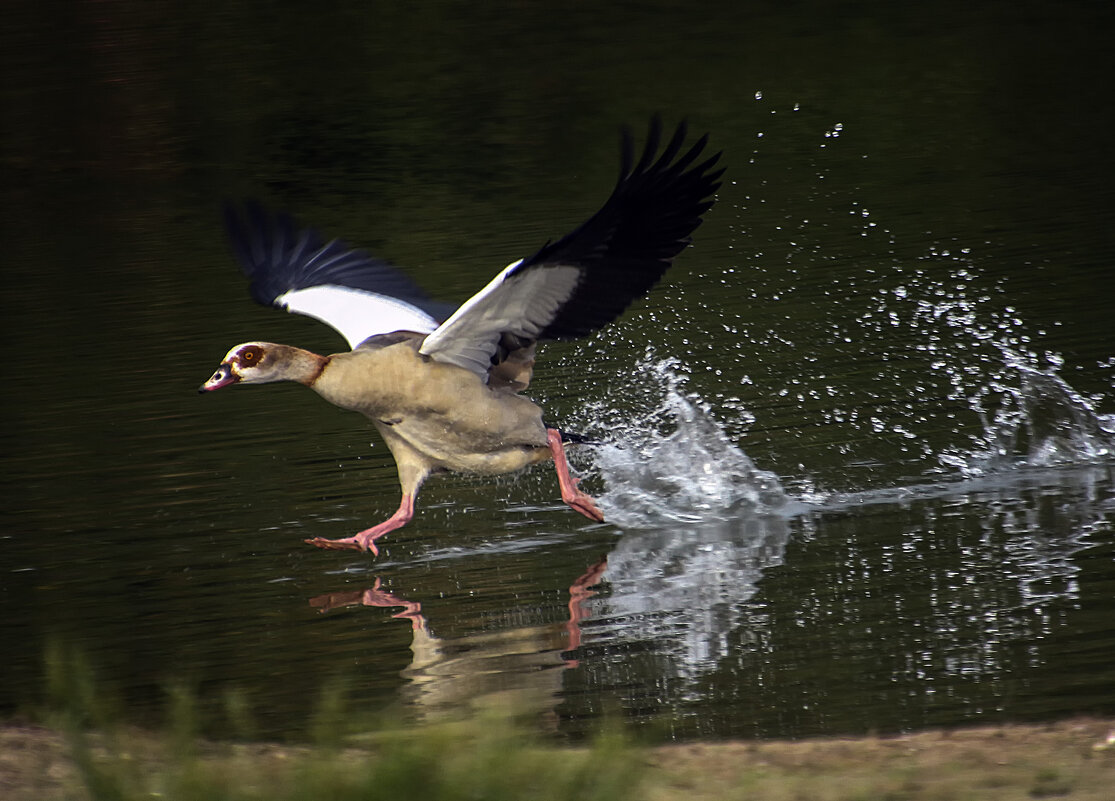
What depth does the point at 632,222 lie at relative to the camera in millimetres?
7051

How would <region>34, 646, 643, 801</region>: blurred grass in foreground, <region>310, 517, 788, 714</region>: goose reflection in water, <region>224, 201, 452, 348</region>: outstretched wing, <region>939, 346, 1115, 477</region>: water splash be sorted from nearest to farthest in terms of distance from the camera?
<region>34, 646, 643, 801</region>: blurred grass in foreground < <region>310, 517, 788, 714</region>: goose reflection in water < <region>939, 346, 1115, 477</region>: water splash < <region>224, 201, 452, 348</region>: outstretched wing

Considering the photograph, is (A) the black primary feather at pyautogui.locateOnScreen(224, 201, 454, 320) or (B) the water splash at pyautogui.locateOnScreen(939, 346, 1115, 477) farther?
(A) the black primary feather at pyautogui.locateOnScreen(224, 201, 454, 320)

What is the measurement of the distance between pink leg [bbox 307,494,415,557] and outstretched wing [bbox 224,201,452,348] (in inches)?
43.9

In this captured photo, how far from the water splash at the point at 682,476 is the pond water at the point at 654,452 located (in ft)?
0.07

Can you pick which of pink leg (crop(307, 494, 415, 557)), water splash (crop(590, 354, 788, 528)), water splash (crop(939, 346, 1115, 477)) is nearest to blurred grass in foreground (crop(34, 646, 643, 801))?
pink leg (crop(307, 494, 415, 557))

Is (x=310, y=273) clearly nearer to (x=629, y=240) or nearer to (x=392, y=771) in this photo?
(x=629, y=240)

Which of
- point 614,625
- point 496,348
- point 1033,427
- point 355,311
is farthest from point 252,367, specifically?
point 1033,427

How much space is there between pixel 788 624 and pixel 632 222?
6.27ft

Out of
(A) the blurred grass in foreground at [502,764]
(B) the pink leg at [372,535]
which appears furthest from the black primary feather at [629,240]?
(A) the blurred grass in foreground at [502,764]

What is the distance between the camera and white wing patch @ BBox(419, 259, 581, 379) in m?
6.87

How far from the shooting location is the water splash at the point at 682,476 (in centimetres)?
798

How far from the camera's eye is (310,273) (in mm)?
8852

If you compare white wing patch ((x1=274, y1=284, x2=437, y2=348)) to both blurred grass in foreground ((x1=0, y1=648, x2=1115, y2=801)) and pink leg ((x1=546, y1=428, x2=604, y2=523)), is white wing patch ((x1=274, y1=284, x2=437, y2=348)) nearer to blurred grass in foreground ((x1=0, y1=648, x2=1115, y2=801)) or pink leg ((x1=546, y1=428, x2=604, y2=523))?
pink leg ((x1=546, y1=428, x2=604, y2=523))

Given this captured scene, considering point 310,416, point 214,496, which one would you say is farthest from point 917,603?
point 310,416
